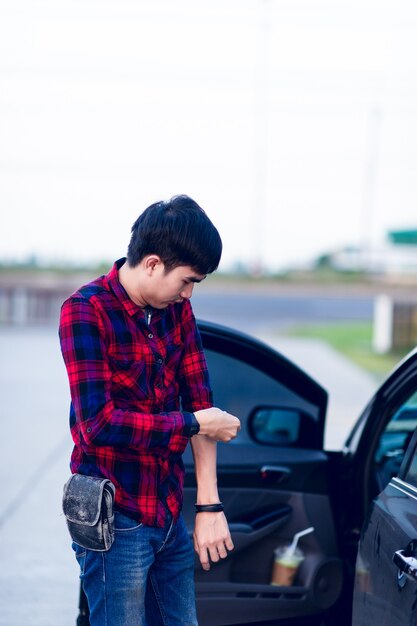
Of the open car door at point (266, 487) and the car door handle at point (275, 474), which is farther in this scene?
the car door handle at point (275, 474)

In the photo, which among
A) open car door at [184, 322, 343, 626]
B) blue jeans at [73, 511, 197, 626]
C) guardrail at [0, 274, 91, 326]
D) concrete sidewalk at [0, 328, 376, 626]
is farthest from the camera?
guardrail at [0, 274, 91, 326]

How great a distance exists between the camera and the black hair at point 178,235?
2057mm

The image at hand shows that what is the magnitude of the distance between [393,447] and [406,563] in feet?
5.48

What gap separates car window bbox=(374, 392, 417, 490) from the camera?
3488 mm

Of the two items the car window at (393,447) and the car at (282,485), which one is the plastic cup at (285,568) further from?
the car window at (393,447)

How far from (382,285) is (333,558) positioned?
23272 millimetres

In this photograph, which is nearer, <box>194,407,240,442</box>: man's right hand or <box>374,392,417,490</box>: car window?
<box>194,407,240,442</box>: man's right hand

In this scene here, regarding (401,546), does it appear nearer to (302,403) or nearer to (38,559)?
(302,403)

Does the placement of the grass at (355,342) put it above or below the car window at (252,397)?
below

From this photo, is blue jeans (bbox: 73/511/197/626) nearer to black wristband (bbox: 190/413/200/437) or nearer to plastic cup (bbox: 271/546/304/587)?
black wristband (bbox: 190/413/200/437)

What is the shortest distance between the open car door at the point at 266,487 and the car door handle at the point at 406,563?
1.06 m

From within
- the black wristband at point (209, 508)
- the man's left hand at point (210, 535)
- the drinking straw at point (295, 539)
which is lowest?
the drinking straw at point (295, 539)

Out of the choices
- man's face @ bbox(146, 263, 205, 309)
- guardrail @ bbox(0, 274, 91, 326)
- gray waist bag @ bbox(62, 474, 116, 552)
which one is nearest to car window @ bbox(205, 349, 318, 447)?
man's face @ bbox(146, 263, 205, 309)

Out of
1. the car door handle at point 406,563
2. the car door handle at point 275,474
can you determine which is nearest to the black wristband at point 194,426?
the car door handle at point 406,563
